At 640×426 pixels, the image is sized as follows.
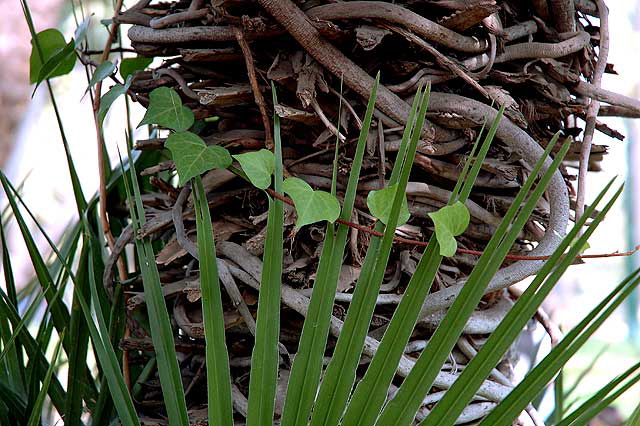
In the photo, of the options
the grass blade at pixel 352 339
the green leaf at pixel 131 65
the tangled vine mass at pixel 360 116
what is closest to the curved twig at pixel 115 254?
the tangled vine mass at pixel 360 116

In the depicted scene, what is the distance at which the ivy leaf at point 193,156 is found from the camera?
39cm

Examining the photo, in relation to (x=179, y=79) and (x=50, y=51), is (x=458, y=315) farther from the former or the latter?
(x=50, y=51)

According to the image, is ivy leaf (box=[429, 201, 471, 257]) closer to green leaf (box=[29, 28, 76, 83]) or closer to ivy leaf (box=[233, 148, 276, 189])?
ivy leaf (box=[233, 148, 276, 189])

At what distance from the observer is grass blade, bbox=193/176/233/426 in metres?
0.35

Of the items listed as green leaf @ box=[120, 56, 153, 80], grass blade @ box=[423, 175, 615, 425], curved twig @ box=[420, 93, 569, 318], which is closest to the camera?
grass blade @ box=[423, 175, 615, 425]

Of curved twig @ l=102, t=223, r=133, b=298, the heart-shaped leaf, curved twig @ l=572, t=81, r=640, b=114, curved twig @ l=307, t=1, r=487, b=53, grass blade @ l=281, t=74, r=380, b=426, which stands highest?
curved twig @ l=572, t=81, r=640, b=114

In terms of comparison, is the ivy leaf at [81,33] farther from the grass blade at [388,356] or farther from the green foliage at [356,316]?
the grass blade at [388,356]

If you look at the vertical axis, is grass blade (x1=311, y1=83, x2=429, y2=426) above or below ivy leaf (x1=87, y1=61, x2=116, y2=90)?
below

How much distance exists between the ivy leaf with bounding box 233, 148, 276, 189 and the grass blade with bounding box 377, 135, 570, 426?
137mm

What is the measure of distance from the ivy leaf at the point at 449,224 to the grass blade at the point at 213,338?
13 centimetres

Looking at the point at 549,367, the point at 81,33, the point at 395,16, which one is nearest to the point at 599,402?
the point at 549,367

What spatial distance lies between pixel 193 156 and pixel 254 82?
0.07 metres

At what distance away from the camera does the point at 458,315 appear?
1.04 feet

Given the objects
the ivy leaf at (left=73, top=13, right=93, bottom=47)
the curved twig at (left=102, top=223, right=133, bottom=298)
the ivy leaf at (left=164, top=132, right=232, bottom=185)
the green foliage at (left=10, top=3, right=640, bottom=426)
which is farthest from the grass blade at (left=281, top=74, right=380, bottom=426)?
the ivy leaf at (left=73, top=13, right=93, bottom=47)
